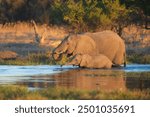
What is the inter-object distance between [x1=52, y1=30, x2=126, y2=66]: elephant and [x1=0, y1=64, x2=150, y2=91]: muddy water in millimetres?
1197

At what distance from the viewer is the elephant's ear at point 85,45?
3027 centimetres

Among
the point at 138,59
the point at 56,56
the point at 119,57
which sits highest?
the point at 56,56

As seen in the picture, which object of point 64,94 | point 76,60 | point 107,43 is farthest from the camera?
point 107,43

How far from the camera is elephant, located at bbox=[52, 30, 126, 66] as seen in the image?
1184 inches

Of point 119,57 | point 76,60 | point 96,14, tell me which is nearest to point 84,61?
point 76,60

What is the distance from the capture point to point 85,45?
30438 millimetres

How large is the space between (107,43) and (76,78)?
8.23 meters

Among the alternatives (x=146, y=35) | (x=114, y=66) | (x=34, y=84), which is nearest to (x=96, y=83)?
(x=34, y=84)

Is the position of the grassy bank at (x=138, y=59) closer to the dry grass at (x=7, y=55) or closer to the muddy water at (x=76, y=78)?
the muddy water at (x=76, y=78)

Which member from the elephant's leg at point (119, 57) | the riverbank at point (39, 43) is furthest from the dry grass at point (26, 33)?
the elephant's leg at point (119, 57)

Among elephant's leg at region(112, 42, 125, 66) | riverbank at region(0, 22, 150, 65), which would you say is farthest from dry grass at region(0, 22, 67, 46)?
elephant's leg at region(112, 42, 125, 66)

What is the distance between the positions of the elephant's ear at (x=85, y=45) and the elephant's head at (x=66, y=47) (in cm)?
20

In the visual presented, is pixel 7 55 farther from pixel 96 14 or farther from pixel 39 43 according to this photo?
pixel 96 14

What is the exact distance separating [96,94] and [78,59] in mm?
10992
